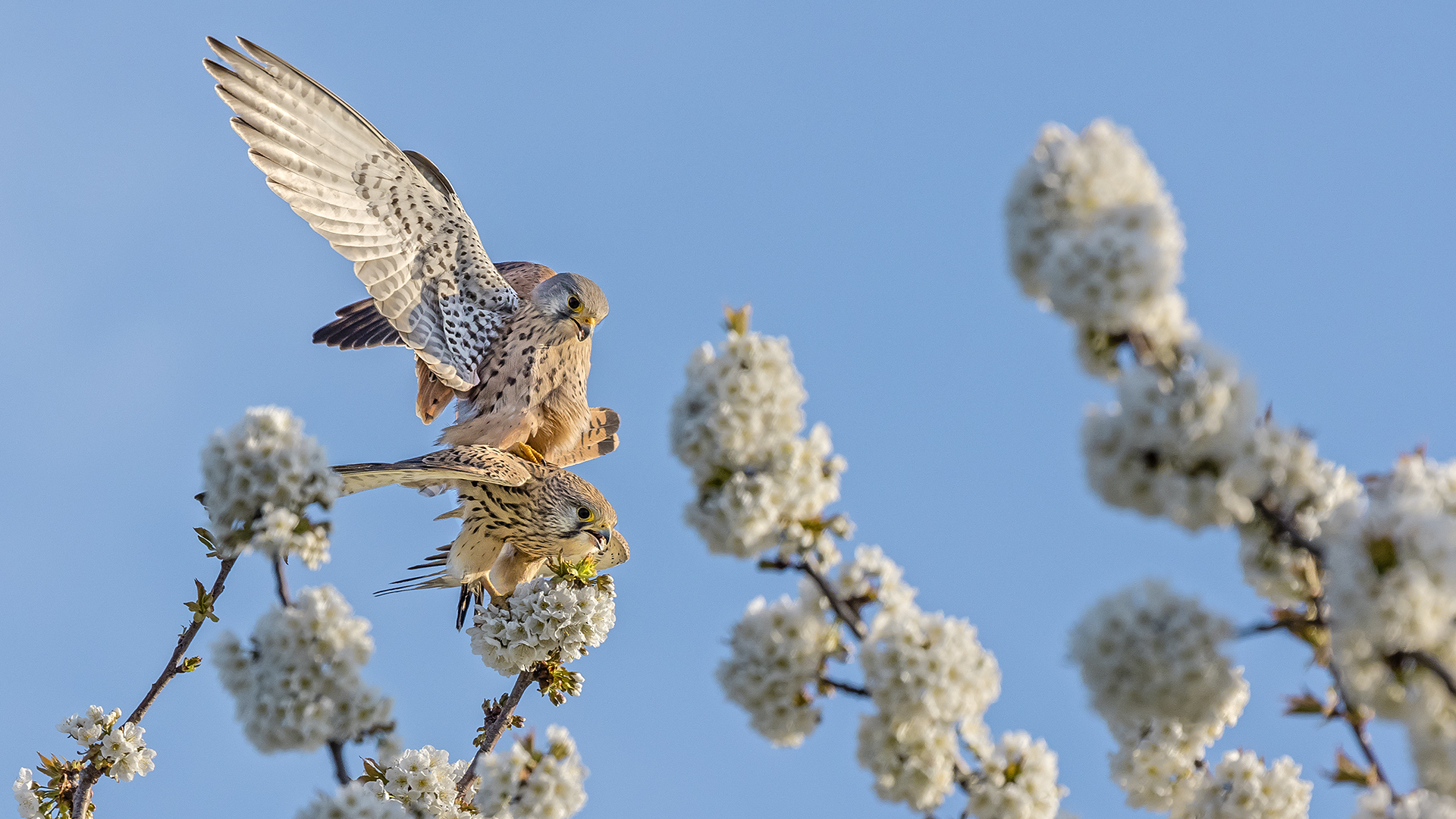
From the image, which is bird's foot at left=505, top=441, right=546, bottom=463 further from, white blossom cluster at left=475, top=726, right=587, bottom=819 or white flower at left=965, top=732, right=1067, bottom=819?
white flower at left=965, top=732, right=1067, bottom=819

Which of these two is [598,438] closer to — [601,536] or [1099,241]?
[601,536]

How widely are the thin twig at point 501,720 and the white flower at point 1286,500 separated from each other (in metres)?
3.36

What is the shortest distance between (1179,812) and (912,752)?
1557mm

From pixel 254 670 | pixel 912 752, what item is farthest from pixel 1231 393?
pixel 254 670

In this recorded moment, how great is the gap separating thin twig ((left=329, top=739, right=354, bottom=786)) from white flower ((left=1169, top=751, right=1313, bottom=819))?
2.97 m

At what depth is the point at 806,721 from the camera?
3152 millimetres

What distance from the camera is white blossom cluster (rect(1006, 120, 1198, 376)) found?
2.44 metres

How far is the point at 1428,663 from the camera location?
2318 mm

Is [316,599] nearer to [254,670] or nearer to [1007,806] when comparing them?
[254,670]

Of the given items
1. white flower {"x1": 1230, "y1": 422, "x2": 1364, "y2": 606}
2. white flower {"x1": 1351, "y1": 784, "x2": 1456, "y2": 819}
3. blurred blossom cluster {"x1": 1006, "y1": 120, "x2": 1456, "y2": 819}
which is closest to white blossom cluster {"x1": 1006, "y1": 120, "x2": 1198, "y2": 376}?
blurred blossom cluster {"x1": 1006, "y1": 120, "x2": 1456, "y2": 819}

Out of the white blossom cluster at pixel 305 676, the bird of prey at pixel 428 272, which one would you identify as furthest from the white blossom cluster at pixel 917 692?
the bird of prey at pixel 428 272

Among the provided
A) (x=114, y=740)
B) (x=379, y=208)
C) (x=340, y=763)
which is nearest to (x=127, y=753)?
(x=114, y=740)

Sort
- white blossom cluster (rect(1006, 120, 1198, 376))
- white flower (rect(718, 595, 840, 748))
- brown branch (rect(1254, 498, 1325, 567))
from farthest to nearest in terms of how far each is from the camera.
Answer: white flower (rect(718, 595, 840, 748)), brown branch (rect(1254, 498, 1325, 567)), white blossom cluster (rect(1006, 120, 1198, 376))

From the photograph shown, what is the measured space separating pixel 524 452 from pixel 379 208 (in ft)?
5.25
